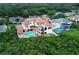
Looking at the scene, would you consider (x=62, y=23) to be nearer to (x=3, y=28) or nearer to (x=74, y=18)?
(x=74, y=18)

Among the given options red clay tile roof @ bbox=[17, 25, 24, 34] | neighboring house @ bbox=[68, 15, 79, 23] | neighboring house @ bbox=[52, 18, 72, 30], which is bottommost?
red clay tile roof @ bbox=[17, 25, 24, 34]

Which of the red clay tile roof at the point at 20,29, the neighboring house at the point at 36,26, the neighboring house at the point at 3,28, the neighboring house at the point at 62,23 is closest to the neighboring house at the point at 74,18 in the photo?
the neighboring house at the point at 62,23

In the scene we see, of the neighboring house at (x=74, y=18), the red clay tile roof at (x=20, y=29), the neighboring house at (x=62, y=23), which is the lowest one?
the red clay tile roof at (x=20, y=29)

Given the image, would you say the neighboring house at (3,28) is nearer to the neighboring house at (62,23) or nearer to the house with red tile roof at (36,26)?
the house with red tile roof at (36,26)

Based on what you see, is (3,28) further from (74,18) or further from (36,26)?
(74,18)

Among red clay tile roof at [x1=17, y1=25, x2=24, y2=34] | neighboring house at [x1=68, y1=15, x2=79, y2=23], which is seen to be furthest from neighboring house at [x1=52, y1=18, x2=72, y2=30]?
red clay tile roof at [x1=17, y1=25, x2=24, y2=34]

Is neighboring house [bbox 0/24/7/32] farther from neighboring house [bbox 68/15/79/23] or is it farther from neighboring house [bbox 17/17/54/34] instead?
neighboring house [bbox 68/15/79/23]

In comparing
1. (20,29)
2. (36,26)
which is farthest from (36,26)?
(20,29)

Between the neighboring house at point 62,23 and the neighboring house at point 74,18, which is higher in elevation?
the neighboring house at point 74,18
